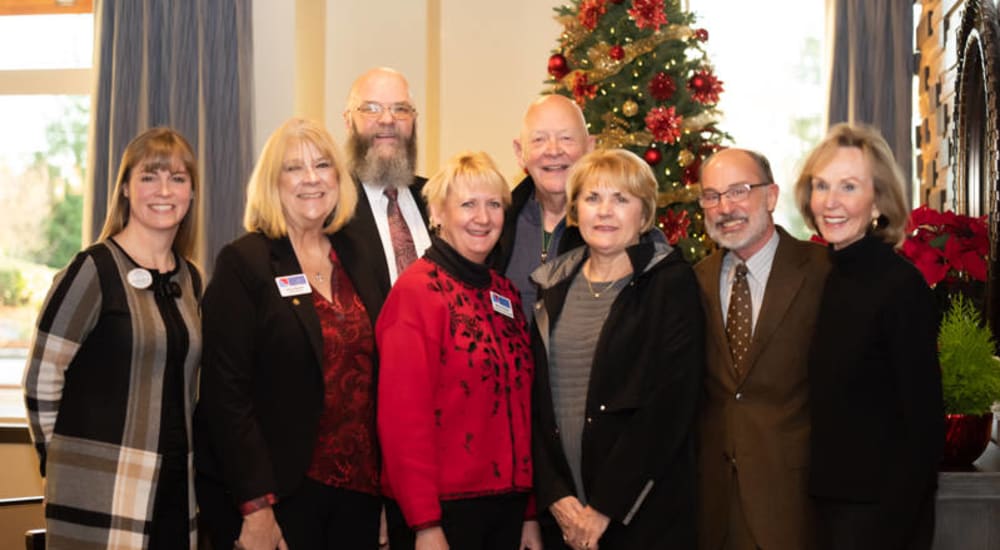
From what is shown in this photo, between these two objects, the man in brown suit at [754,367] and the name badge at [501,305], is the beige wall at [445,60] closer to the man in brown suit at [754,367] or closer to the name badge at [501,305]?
the name badge at [501,305]

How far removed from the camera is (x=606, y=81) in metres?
5.21

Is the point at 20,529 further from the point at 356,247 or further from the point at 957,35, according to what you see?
the point at 957,35

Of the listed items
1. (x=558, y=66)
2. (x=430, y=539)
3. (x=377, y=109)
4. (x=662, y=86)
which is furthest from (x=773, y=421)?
(x=558, y=66)

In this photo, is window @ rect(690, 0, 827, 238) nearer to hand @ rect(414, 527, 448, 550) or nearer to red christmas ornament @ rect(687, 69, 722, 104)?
red christmas ornament @ rect(687, 69, 722, 104)

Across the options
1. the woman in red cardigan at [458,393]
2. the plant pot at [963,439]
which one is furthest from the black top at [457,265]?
the plant pot at [963,439]

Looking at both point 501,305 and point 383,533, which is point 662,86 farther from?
point 383,533

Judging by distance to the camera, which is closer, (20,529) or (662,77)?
(20,529)

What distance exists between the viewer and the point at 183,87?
18.3 ft

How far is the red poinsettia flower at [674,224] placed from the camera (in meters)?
5.05

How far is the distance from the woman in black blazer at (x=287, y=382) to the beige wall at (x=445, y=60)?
3.53m

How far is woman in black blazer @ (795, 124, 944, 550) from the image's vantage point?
242 centimetres

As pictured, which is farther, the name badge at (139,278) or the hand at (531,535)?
the hand at (531,535)

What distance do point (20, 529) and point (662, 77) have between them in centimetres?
349

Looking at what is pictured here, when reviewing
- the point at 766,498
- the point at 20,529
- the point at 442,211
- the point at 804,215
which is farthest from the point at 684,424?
the point at 20,529
